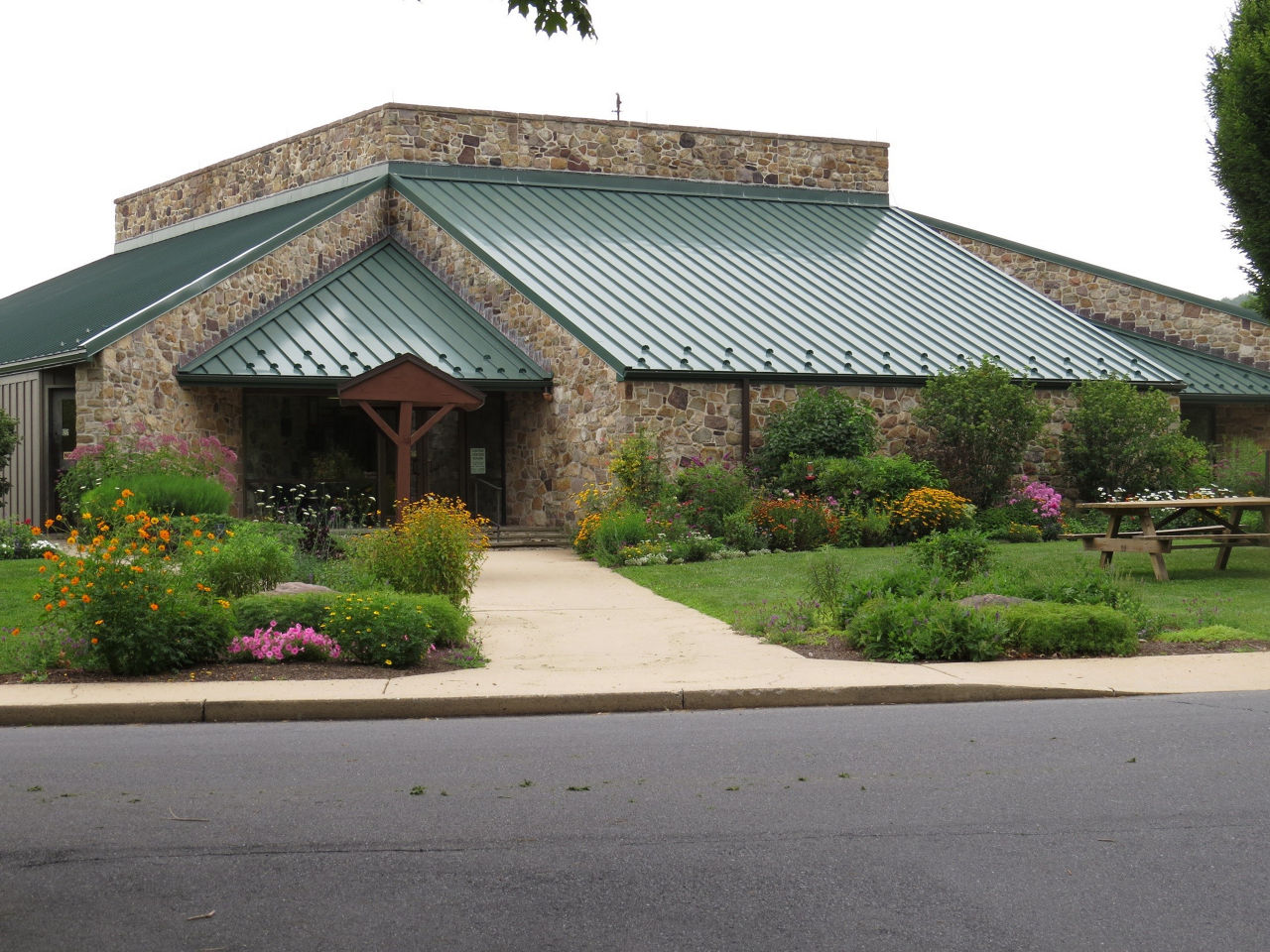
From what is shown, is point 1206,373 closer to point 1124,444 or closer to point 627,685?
point 1124,444

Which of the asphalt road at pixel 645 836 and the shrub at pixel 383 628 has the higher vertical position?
the shrub at pixel 383 628

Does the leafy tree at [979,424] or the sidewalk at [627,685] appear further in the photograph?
the leafy tree at [979,424]

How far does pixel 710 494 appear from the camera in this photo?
19594 mm

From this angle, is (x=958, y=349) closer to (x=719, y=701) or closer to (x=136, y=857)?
(x=719, y=701)

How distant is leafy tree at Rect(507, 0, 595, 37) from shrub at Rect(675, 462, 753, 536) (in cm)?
1202

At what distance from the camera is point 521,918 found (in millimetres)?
4609

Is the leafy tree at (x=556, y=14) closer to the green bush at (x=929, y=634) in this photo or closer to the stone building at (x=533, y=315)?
the green bush at (x=929, y=634)

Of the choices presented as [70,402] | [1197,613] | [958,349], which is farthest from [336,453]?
[1197,613]

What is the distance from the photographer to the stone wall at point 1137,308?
27.5 meters

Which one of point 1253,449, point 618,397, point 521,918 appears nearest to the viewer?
point 521,918

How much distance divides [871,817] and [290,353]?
17088 mm

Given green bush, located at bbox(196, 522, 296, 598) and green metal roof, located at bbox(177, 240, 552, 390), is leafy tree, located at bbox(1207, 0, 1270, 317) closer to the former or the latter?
green metal roof, located at bbox(177, 240, 552, 390)

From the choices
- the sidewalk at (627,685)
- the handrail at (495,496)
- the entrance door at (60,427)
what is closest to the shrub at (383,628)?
the sidewalk at (627,685)

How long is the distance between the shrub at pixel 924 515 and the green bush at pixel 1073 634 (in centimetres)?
930
